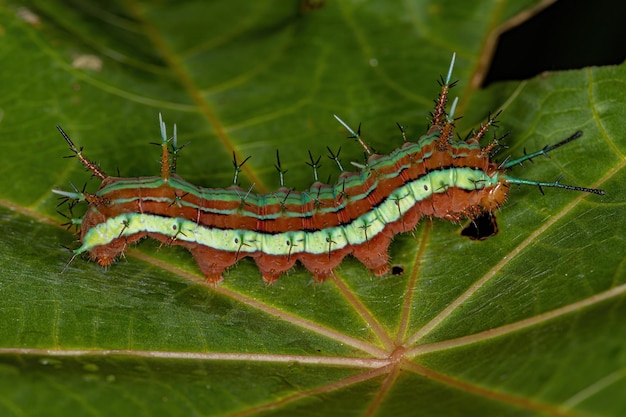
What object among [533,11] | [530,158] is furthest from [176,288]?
[533,11]

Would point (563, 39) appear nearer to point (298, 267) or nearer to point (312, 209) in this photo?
point (312, 209)

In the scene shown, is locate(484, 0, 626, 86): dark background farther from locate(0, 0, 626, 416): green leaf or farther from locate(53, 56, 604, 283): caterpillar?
locate(53, 56, 604, 283): caterpillar

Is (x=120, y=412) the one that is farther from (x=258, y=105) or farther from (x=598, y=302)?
(x=258, y=105)

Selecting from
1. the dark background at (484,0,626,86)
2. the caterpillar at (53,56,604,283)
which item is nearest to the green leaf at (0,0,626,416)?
the caterpillar at (53,56,604,283)

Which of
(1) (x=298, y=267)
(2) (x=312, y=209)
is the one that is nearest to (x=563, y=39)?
(2) (x=312, y=209)

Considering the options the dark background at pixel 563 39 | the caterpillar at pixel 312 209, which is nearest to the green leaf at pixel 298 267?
the caterpillar at pixel 312 209

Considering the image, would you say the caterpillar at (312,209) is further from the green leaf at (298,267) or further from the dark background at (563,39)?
the dark background at (563,39)
